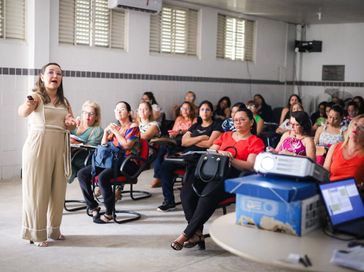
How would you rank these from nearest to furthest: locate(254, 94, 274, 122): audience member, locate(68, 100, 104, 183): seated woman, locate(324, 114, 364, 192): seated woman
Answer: locate(324, 114, 364, 192): seated woman
locate(68, 100, 104, 183): seated woman
locate(254, 94, 274, 122): audience member

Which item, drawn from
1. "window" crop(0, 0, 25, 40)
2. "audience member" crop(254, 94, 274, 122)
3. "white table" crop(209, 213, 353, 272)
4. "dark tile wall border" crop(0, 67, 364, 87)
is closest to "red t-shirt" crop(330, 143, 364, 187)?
"white table" crop(209, 213, 353, 272)

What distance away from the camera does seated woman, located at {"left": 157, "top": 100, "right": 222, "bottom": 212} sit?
19.7 ft

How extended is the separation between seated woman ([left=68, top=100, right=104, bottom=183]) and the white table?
3.41 metres

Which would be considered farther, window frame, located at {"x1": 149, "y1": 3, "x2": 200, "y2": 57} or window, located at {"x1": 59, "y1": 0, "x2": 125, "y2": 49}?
window frame, located at {"x1": 149, "y1": 3, "x2": 200, "y2": 57}

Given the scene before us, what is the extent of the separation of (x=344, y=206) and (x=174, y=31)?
7341 mm

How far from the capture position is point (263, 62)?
39.1 feet

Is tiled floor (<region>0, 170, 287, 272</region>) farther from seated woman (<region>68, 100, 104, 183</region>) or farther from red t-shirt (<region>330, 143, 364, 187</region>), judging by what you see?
red t-shirt (<region>330, 143, 364, 187</region>)

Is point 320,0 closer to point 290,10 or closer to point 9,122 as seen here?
point 290,10

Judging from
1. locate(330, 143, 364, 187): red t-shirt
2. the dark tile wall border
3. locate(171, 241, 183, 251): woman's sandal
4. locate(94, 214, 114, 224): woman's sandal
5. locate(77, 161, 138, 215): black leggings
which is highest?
the dark tile wall border

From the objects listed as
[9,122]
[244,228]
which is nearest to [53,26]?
[9,122]

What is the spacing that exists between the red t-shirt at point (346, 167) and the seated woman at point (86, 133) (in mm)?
2635

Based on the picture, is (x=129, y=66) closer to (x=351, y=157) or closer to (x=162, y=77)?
(x=162, y=77)

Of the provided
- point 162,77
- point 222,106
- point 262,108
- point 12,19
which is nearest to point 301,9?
point 262,108

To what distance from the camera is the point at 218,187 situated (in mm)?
4484
